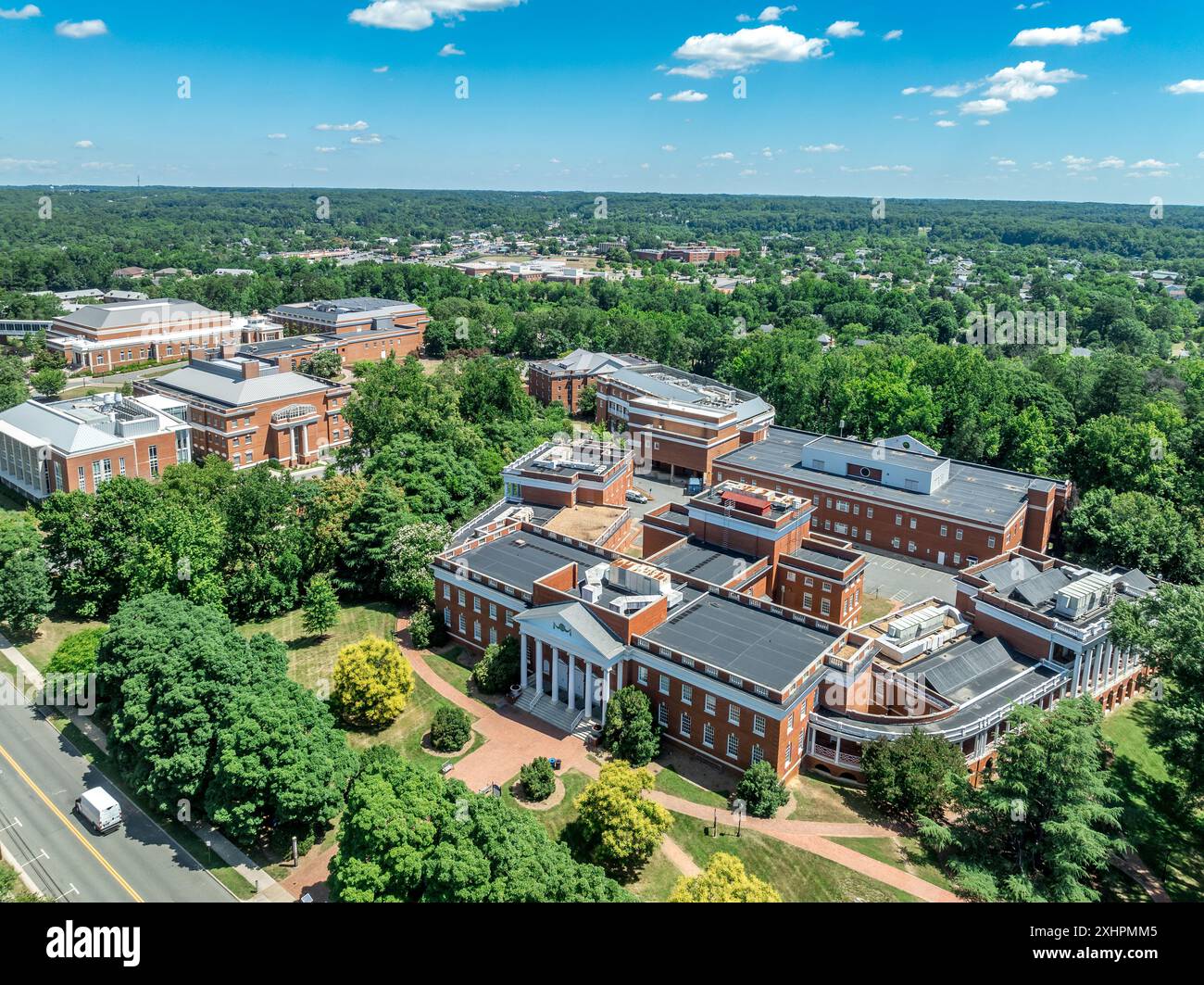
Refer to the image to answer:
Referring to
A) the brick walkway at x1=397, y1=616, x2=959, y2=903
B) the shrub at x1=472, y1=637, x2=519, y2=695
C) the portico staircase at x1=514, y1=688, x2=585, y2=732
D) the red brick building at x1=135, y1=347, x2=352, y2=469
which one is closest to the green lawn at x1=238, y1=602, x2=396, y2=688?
the brick walkway at x1=397, y1=616, x2=959, y2=903

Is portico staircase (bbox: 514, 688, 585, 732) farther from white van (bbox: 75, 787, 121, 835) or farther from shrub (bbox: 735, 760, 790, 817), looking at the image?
white van (bbox: 75, 787, 121, 835)

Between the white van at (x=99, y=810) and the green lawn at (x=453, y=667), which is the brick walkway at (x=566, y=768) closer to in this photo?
the green lawn at (x=453, y=667)

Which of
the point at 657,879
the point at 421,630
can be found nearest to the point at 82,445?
the point at 421,630

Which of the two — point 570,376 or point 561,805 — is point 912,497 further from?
point 570,376

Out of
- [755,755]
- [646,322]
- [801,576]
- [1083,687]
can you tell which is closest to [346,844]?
[755,755]

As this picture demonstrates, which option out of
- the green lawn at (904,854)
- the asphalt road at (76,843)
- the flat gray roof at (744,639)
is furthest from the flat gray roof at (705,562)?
the asphalt road at (76,843)
